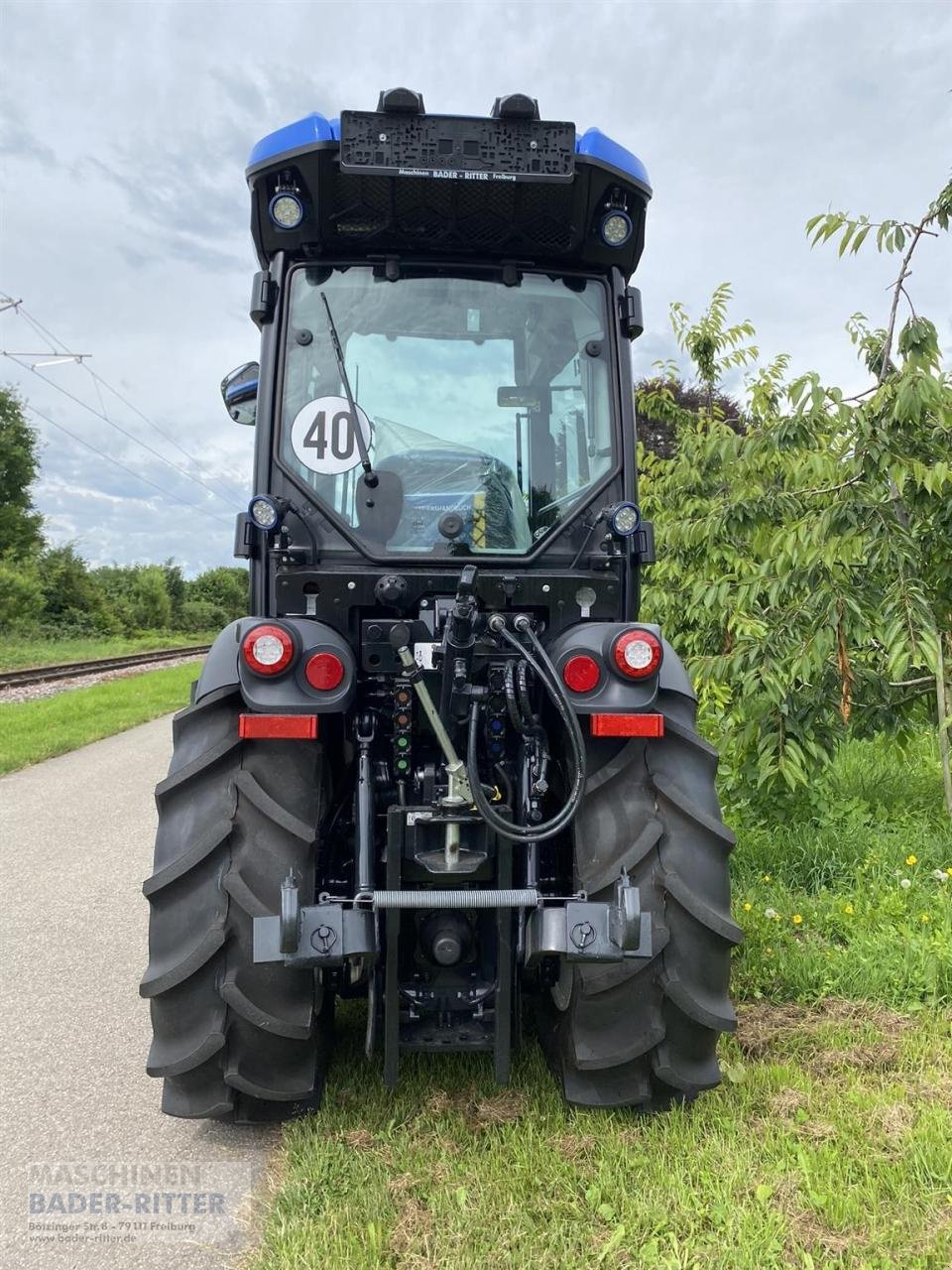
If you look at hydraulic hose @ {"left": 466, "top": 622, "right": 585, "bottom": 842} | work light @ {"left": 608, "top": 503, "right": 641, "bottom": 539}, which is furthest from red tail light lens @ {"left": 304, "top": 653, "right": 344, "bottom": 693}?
work light @ {"left": 608, "top": 503, "right": 641, "bottom": 539}

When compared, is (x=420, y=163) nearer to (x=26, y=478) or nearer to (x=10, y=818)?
(x=10, y=818)

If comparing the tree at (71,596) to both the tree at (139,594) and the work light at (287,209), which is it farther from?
the work light at (287,209)

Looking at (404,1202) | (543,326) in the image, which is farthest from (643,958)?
(543,326)

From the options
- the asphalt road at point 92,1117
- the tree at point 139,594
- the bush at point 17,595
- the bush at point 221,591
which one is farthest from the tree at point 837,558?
the bush at point 221,591

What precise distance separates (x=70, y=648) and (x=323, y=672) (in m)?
30.8

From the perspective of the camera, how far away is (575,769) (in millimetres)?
2562

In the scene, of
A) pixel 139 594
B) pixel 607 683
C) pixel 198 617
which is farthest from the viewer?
pixel 198 617

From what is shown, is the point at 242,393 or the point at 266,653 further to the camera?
the point at 242,393

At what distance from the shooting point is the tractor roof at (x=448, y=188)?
2.83 m

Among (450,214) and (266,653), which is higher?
(450,214)

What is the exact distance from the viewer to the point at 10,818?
22.7 ft

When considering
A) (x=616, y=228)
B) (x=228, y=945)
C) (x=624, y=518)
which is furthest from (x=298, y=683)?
(x=616, y=228)

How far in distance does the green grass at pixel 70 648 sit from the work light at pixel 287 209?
69.2 feet

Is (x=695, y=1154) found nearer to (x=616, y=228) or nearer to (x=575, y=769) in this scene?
(x=575, y=769)
